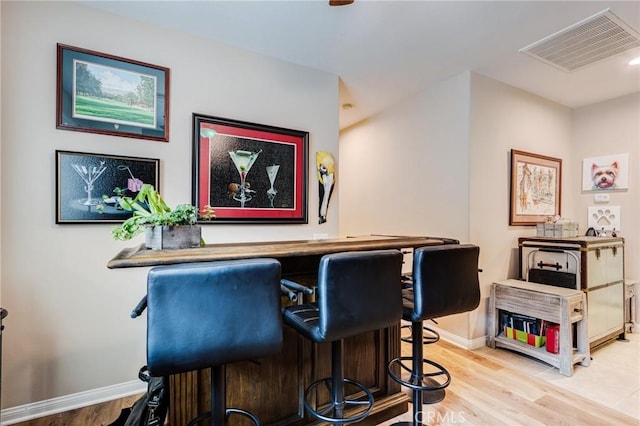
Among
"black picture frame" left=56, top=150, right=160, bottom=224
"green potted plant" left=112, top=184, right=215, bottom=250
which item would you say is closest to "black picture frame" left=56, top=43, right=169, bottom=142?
"black picture frame" left=56, top=150, right=160, bottom=224

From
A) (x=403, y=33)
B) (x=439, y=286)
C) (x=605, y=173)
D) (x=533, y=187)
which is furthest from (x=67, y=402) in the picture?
(x=605, y=173)

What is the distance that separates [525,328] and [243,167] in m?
2.95

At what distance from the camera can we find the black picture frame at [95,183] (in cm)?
198

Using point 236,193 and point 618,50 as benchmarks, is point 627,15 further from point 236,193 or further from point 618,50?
point 236,193

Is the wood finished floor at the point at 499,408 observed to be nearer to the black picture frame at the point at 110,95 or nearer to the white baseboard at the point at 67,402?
the white baseboard at the point at 67,402

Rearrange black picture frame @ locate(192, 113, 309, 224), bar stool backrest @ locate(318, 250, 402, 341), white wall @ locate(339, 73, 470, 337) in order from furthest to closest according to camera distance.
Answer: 1. white wall @ locate(339, 73, 470, 337)
2. black picture frame @ locate(192, 113, 309, 224)
3. bar stool backrest @ locate(318, 250, 402, 341)

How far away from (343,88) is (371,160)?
1.15m

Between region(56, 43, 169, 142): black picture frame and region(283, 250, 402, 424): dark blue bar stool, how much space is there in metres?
1.75

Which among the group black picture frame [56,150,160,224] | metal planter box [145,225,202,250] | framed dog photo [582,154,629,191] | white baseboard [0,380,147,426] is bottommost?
white baseboard [0,380,147,426]

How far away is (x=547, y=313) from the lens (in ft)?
→ 8.65

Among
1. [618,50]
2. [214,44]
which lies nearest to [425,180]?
[618,50]

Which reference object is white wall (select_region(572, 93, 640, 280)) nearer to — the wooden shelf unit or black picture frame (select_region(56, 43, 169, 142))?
the wooden shelf unit

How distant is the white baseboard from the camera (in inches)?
73.6

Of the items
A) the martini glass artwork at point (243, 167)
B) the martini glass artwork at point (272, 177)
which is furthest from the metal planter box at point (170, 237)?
the martini glass artwork at point (272, 177)
